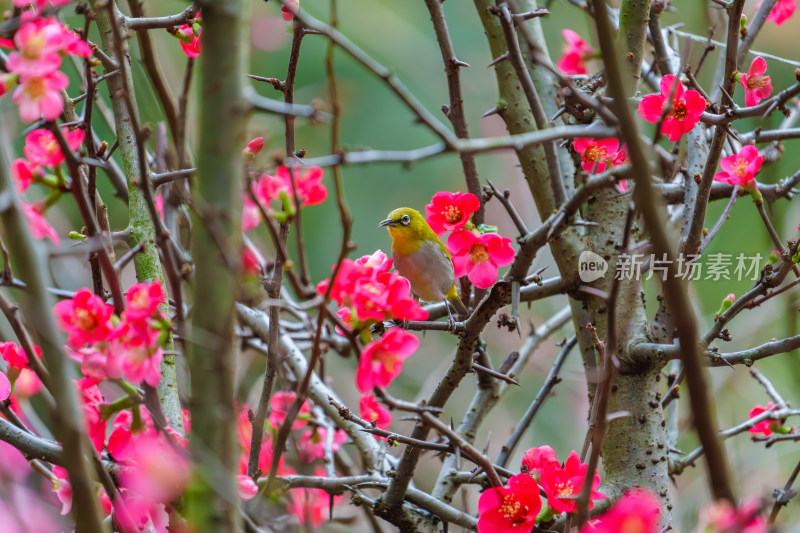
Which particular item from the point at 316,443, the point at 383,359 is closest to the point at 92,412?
the point at 383,359

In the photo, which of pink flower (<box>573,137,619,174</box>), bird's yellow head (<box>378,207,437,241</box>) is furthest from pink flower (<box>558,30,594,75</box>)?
pink flower (<box>573,137,619,174</box>)

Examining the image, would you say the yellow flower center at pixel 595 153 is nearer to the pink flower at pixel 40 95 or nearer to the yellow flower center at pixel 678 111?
the yellow flower center at pixel 678 111

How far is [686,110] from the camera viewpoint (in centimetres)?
176

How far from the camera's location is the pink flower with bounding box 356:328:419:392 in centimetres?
115

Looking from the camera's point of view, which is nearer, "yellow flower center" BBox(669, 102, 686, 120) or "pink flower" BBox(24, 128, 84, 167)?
"pink flower" BBox(24, 128, 84, 167)

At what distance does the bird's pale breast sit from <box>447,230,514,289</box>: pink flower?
0.64 meters

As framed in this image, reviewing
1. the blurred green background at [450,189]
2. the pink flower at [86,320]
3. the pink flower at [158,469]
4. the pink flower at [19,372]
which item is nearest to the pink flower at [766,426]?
the blurred green background at [450,189]

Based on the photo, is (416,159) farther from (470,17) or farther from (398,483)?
(470,17)

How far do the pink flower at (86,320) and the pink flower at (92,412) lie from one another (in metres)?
0.16

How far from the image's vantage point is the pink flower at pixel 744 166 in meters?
1.89

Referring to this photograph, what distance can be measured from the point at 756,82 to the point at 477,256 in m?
0.96

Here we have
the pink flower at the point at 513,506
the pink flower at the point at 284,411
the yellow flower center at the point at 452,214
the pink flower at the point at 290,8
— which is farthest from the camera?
the pink flower at the point at 284,411

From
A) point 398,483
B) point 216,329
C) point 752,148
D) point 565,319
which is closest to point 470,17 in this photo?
point 565,319

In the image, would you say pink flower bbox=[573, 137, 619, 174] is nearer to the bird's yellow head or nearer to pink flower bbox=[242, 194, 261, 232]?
the bird's yellow head
